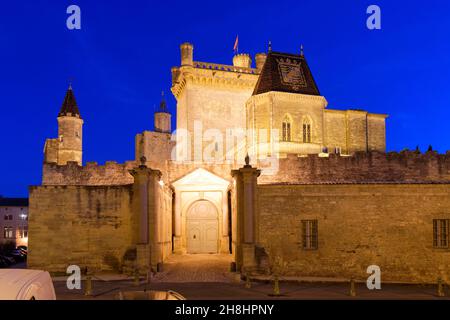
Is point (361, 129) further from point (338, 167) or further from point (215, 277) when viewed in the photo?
point (215, 277)

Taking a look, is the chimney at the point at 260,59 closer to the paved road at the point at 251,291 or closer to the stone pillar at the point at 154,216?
the stone pillar at the point at 154,216

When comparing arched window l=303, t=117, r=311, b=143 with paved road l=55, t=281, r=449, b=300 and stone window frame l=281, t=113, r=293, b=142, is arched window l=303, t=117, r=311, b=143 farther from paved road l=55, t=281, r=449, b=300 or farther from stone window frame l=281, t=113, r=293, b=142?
paved road l=55, t=281, r=449, b=300

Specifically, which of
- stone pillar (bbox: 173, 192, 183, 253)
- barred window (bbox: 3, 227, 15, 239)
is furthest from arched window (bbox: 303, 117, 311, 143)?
barred window (bbox: 3, 227, 15, 239)

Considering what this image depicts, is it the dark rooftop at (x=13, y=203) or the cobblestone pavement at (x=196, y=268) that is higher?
the dark rooftop at (x=13, y=203)

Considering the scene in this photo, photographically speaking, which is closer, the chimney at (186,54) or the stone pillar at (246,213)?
the stone pillar at (246,213)

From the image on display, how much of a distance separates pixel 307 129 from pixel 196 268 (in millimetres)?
18268

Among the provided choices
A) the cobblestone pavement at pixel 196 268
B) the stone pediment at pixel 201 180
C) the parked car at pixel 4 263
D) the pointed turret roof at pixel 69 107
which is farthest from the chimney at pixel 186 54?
the parked car at pixel 4 263

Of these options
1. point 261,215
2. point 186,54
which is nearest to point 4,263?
point 186,54

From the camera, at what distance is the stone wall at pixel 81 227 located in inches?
831

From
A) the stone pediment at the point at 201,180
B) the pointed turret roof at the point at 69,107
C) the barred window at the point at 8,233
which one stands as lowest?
the barred window at the point at 8,233

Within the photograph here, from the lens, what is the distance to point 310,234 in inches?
856

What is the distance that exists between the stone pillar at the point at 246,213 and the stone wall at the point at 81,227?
485 cm

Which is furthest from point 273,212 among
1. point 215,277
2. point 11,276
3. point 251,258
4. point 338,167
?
point 11,276

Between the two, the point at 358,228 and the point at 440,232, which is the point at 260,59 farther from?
the point at 440,232
